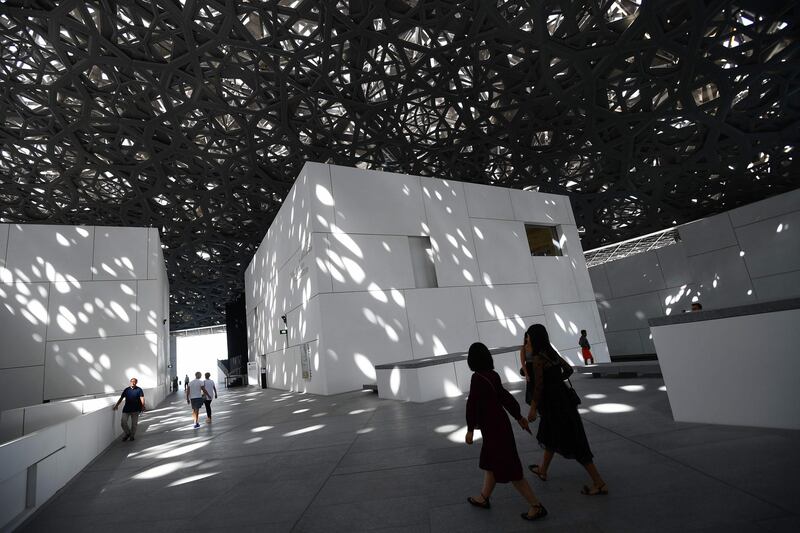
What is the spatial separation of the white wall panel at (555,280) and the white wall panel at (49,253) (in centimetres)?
1987

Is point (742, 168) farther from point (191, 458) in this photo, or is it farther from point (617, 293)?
point (191, 458)

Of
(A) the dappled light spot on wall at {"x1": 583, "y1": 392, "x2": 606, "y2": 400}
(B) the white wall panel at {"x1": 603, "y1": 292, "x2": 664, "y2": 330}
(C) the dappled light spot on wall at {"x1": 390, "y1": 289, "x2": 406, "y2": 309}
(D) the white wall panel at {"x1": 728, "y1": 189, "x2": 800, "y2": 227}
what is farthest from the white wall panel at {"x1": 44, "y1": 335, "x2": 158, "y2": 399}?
(D) the white wall panel at {"x1": 728, "y1": 189, "x2": 800, "y2": 227}

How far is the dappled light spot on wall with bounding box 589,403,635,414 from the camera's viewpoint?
6219 mm

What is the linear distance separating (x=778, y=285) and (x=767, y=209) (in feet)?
14.7

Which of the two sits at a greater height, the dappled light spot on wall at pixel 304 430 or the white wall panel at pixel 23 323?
the white wall panel at pixel 23 323

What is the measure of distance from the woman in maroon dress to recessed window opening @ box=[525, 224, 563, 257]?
1553cm

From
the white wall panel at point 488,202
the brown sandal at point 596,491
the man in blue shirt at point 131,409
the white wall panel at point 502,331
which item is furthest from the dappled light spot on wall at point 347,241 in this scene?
the brown sandal at point 596,491

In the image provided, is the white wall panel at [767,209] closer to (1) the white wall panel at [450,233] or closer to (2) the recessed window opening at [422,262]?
(1) the white wall panel at [450,233]

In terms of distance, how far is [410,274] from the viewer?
14.5m

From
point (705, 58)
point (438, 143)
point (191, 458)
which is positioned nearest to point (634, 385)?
point (191, 458)

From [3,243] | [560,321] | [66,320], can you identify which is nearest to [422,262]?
[560,321]

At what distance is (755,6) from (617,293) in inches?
719

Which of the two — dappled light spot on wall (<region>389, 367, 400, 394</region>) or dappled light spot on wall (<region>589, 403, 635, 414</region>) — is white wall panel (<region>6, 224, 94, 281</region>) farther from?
dappled light spot on wall (<region>589, 403, 635, 414</region>)

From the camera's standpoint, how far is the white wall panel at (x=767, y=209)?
21.7 meters
